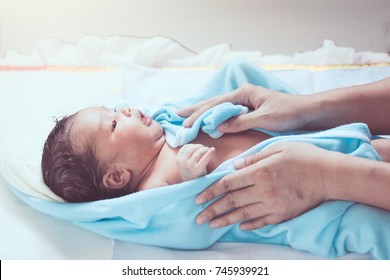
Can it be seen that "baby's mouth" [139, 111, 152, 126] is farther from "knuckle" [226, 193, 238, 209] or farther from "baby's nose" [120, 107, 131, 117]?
"knuckle" [226, 193, 238, 209]

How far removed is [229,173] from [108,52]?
2.02 feet

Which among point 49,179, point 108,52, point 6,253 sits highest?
point 108,52

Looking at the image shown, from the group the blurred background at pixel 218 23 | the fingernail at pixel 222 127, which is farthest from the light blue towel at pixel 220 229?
the blurred background at pixel 218 23

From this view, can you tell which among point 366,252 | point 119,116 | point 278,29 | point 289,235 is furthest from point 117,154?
point 278,29

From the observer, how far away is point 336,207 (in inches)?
33.5

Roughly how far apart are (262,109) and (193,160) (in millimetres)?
187

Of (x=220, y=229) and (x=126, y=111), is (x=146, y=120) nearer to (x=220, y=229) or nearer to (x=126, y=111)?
(x=126, y=111)

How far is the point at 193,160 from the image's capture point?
2.83 feet

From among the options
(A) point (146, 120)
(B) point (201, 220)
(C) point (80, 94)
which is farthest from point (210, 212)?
(C) point (80, 94)

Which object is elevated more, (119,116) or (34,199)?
(119,116)

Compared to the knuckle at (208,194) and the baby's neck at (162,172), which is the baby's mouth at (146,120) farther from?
the knuckle at (208,194)

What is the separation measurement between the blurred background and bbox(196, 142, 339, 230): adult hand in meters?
0.55

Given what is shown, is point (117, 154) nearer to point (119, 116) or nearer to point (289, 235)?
point (119, 116)

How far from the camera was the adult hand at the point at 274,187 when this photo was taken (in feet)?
2.79
